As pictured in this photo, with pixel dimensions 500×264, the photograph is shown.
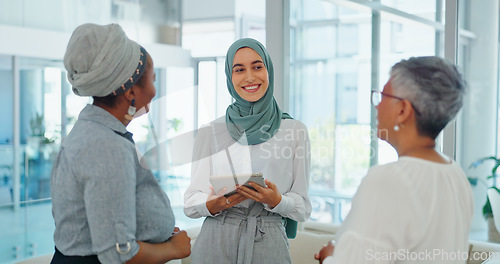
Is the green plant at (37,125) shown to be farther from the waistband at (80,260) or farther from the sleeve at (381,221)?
the sleeve at (381,221)

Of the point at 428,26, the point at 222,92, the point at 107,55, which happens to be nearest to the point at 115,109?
the point at 107,55

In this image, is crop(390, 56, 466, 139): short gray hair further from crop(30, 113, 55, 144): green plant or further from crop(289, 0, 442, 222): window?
crop(30, 113, 55, 144): green plant

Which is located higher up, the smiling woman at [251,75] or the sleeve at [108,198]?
the smiling woman at [251,75]

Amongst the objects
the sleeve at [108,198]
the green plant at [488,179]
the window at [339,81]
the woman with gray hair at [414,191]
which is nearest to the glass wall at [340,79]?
the window at [339,81]

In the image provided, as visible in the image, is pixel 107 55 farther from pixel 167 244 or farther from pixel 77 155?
pixel 167 244

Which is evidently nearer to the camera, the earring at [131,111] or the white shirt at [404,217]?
the white shirt at [404,217]

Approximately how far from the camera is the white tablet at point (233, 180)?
1831 millimetres

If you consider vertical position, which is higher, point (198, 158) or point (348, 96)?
point (348, 96)

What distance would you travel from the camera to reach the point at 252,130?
6.75ft

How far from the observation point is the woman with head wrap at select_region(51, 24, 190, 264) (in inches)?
48.6

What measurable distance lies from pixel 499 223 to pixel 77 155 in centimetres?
298

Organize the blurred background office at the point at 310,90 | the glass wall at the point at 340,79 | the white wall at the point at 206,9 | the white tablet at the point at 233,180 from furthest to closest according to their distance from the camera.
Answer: the white wall at the point at 206,9 < the glass wall at the point at 340,79 < the blurred background office at the point at 310,90 < the white tablet at the point at 233,180

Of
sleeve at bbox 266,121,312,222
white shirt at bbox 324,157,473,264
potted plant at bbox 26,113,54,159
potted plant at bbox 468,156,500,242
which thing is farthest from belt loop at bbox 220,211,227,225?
potted plant at bbox 26,113,54,159

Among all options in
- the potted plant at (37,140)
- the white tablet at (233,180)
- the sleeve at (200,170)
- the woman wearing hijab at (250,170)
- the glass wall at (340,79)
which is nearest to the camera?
the white tablet at (233,180)
